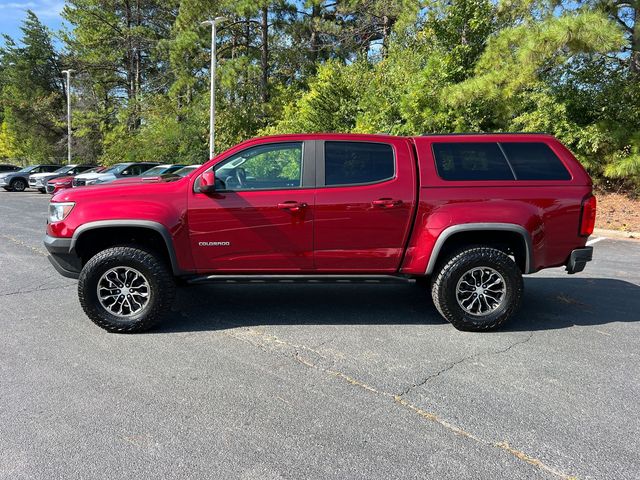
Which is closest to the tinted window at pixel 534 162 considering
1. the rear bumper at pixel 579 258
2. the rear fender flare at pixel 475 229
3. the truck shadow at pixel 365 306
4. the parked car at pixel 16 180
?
the rear fender flare at pixel 475 229

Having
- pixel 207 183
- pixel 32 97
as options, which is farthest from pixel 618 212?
pixel 32 97

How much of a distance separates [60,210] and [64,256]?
435 millimetres

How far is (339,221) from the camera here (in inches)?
183

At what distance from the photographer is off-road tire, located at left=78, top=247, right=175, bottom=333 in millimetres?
4559

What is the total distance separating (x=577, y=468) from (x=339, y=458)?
127 centimetres

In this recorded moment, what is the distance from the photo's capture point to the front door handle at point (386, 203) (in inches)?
182

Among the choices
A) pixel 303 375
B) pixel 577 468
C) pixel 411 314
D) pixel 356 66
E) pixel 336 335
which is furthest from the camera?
pixel 356 66

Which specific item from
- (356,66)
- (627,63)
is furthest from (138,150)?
(627,63)

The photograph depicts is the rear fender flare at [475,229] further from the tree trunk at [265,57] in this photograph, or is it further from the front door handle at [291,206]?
the tree trunk at [265,57]

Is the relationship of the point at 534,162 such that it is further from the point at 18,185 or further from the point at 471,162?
the point at 18,185

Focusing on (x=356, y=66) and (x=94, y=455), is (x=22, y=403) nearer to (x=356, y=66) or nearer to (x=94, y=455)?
(x=94, y=455)

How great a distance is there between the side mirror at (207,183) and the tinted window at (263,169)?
184 millimetres

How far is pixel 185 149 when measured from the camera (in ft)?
95.3

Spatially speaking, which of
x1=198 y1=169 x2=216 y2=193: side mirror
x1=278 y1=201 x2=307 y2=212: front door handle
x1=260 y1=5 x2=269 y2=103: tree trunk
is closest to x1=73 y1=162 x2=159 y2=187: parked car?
x1=260 y1=5 x2=269 y2=103: tree trunk
